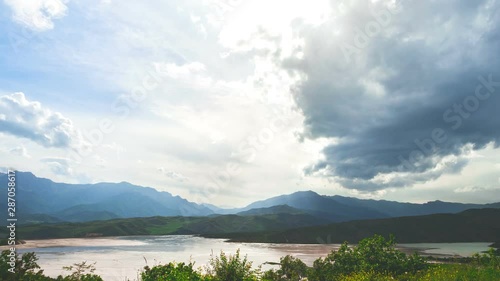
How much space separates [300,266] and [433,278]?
24.3 metres

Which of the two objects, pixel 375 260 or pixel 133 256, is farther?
pixel 133 256

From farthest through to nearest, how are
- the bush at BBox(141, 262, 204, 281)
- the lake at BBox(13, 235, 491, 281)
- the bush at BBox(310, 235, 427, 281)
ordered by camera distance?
the lake at BBox(13, 235, 491, 281)
the bush at BBox(310, 235, 427, 281)
the bush at BBox(141, 262, 204, 281)

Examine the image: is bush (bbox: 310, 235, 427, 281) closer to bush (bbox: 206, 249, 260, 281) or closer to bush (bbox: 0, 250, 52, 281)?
bush (bbox: 206, 249, 260, 281)

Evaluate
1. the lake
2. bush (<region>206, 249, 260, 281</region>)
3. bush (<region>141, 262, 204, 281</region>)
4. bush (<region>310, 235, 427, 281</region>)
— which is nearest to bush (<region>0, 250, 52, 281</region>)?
bush (<region>141, 262, 204, 281</region>)

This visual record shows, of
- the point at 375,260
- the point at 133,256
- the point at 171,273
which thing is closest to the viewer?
the point at 171,273

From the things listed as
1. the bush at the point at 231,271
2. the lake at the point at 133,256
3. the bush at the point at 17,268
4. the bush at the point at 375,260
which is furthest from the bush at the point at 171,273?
the lake at the point at 133,256

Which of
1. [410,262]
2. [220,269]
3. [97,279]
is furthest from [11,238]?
[410,262]

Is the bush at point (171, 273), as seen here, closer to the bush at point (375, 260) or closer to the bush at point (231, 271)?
the bush at point (231, 271)

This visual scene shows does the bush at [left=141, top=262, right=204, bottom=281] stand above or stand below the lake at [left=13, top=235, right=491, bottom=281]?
above

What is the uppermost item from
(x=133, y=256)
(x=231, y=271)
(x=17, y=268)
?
(x=17, y=268)

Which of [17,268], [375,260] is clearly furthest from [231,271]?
[375,260]

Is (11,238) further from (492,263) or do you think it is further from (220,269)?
(492,263)

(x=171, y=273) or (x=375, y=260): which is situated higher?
(x=171, y=273)

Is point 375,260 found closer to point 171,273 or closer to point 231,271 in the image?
point 231,271
